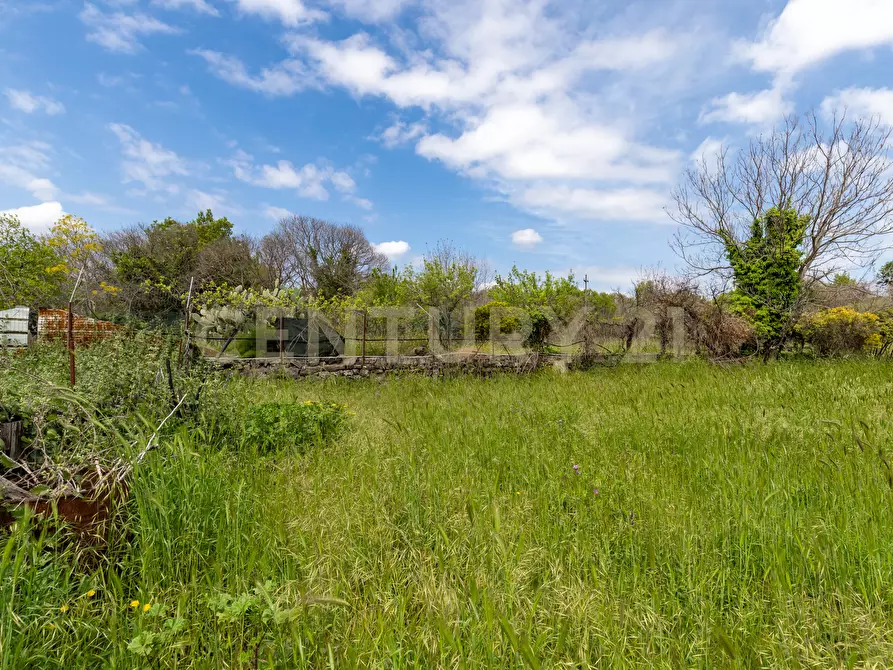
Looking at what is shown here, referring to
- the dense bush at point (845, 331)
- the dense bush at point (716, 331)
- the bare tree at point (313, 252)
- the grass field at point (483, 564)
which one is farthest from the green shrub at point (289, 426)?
the bare tree at point (313, 252)

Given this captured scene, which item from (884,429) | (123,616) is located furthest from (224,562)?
(884,429)

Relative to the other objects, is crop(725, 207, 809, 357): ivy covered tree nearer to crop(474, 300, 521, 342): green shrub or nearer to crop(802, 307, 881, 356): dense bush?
crop(802, 307, 881, 356): dense bush

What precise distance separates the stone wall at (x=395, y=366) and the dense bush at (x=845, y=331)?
22.2ft

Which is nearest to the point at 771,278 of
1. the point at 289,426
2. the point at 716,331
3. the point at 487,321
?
the point at 716,331

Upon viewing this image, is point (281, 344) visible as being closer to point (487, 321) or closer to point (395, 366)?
point (395, 366)

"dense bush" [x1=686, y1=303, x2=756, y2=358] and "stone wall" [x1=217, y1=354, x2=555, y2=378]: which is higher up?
"dense bush" [x1=686, y1=303, x2=756, y2=358]

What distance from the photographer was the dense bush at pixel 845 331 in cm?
1045

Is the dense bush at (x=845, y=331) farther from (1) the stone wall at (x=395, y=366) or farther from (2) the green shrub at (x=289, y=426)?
(2) the green shrub at (x=289, y=426)

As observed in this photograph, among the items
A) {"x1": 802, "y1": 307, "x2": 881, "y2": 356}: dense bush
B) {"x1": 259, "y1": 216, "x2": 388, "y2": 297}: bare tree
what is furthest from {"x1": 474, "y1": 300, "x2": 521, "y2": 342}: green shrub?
{"x1": 259, "y1": 216, "x2": 388, "y2": 297}: bare tree

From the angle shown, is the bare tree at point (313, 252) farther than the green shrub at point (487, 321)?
Yes

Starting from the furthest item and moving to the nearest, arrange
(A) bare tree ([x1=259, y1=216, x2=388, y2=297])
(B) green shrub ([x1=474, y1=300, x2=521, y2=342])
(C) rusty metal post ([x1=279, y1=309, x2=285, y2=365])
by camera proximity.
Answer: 1. (A) bare tree ([x1=259, y1=216, x2=388, y2=297])
2. (B) green shrub ([x1=474, y1=300, x2=521, y2=342])
3. (C) rusty metal post ([x1=279, y1=309, x2=285, y2=365])

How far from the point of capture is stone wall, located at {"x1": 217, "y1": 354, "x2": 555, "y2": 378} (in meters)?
9.89

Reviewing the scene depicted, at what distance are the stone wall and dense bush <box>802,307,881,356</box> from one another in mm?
6758

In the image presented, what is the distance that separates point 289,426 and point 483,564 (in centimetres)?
298
